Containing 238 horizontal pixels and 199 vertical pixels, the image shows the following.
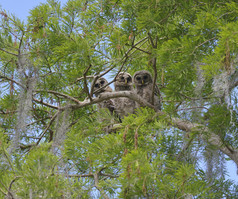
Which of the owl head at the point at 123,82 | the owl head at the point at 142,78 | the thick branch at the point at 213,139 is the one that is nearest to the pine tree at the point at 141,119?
the thick branch at the point at 213,139

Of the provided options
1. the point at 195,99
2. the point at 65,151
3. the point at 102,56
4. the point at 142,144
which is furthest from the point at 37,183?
the point at 102,56

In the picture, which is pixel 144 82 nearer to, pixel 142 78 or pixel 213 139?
pixel 142 78

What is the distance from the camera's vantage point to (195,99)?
3281 millimetres

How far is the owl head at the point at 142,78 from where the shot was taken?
568 centimetres

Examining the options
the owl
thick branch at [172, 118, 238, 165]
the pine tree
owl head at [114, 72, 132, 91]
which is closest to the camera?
the pine tree

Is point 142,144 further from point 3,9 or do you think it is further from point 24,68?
point 3,9

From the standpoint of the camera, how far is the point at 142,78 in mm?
5676

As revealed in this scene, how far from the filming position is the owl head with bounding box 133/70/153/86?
18.6 ft

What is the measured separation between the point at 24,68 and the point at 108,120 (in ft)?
3.05

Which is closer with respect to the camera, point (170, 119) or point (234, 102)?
point (234, 102)

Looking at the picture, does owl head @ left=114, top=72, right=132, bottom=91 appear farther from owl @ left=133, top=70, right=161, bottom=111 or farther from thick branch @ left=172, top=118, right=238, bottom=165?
thick branch @ left=172, top=118, right=238, bottom=165

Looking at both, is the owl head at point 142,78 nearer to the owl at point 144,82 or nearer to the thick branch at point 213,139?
the owl at point 144,82

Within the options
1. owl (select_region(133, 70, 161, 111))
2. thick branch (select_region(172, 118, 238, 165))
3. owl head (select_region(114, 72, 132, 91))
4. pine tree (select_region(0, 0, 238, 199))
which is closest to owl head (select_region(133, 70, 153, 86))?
owl (select_region(133, 70, 161, 111))

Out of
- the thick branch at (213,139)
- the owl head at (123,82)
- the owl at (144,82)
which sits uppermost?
the owl head at (123,82)
